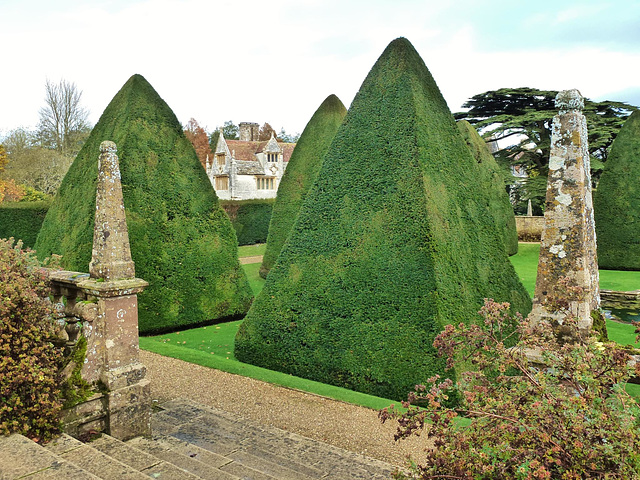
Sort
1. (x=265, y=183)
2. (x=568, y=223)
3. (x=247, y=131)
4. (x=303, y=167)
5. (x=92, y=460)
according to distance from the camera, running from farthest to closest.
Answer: (x=247, y=131) → (x=265, y=183) → (x=303, y=167) → (x=568, y=223) → (x=92, y=460)

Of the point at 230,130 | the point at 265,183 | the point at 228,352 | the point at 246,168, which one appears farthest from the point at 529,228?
the point at 230,130

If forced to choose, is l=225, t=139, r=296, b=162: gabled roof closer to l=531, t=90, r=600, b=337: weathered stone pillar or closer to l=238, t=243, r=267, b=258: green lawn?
l=238, t=243, r=267, b=258: green lawn

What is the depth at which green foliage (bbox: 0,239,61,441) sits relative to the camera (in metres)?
3.56

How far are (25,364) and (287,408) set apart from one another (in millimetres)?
3261

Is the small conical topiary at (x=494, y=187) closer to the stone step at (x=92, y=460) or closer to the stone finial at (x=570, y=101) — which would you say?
Result: the stone finial at (x=570, y=101)

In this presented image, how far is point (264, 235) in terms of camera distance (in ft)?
92.4

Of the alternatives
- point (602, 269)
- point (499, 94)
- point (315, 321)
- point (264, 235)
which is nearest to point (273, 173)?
point (264, 235)

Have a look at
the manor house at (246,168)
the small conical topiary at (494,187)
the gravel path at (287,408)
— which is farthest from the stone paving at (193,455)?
the manor house at (246,168)

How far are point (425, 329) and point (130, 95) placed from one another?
26.9 ft

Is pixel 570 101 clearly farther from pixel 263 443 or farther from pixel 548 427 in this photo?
pixel 263 443

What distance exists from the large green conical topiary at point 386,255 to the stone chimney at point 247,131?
154ft

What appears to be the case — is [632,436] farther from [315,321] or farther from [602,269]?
[602,269]

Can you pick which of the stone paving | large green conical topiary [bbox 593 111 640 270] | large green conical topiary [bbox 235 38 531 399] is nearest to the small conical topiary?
large green conical topiary [bbox 593 111 640 270]

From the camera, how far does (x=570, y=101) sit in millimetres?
4766
